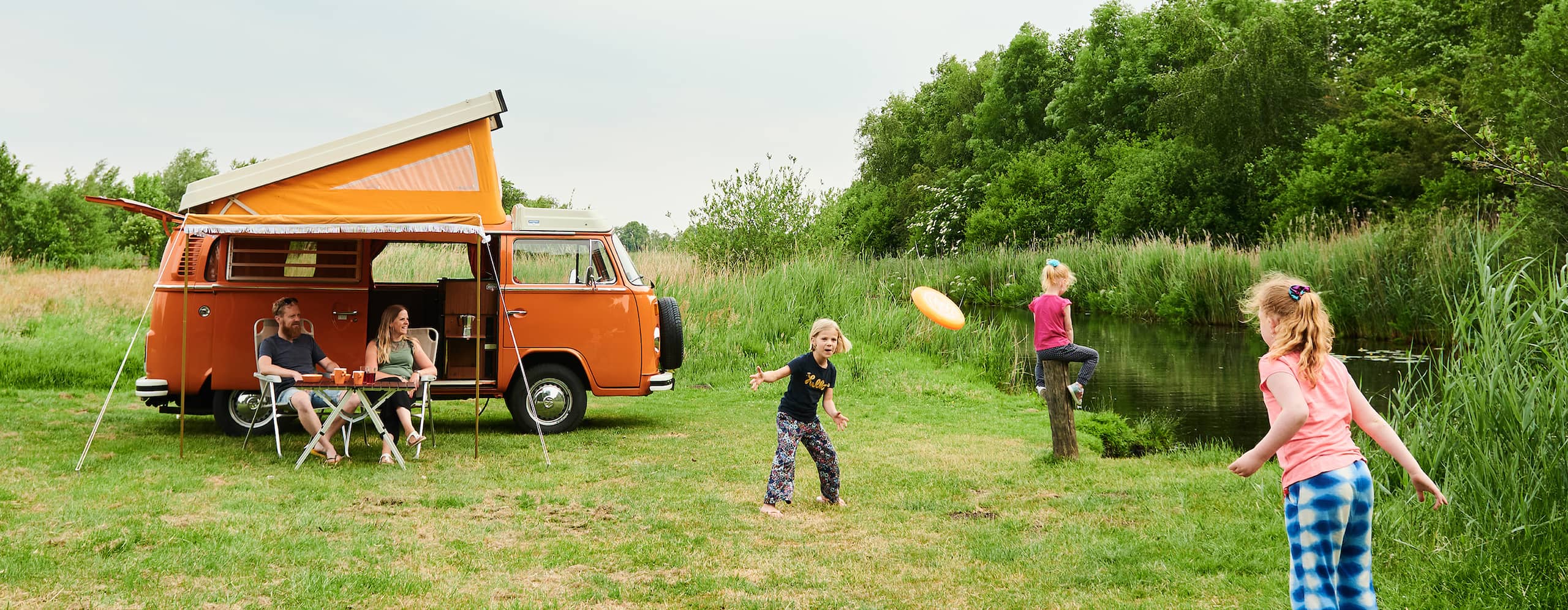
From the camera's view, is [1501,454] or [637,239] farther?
[637,239]

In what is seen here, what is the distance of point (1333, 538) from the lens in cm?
418

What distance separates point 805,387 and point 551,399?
181 inches

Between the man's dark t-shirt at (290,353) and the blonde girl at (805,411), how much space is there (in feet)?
14.6

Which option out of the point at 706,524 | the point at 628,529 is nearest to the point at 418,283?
the point at 628,529

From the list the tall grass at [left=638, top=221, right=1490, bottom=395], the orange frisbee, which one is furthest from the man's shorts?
the tall grass at [left=638, top=221, right=1490, bottom=395]

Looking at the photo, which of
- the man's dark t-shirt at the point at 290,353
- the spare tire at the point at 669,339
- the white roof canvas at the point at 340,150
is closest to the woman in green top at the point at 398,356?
the man's dark t-shirt at the point at 290,353

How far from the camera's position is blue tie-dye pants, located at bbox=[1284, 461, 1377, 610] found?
164 inches

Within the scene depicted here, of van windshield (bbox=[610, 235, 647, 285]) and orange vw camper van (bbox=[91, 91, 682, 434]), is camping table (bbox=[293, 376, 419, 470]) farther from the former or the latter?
van windshield (bbox=[610, 235, 647, 285])

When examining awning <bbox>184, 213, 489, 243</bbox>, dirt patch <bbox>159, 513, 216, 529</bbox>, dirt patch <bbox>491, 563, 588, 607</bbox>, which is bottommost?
dirt patch <bbox>491, 563, 588, 607</bbox>

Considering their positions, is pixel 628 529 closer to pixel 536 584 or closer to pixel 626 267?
pixel 536 584

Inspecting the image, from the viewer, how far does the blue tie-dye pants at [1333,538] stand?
416cm

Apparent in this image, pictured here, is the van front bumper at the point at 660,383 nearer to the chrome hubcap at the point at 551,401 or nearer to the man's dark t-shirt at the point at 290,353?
the chrome hubcap at the point at 551,401

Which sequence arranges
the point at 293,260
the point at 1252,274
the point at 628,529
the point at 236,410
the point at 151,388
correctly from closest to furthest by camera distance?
the point at 628,529 → the point at 151,388 → the point at 293,260 → the point at 236,410 → the point at 1252,274

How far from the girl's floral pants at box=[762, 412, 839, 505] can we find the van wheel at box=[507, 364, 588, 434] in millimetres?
4237
